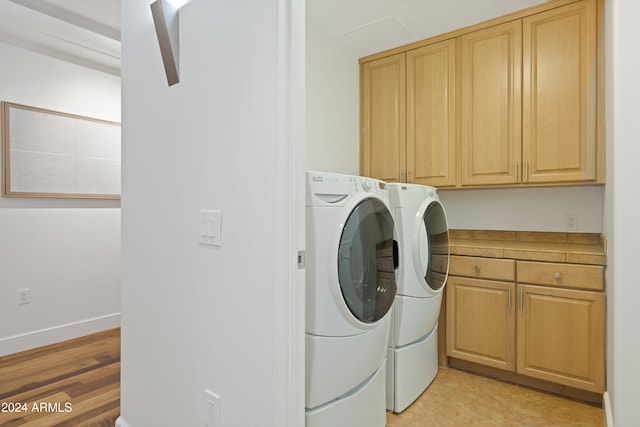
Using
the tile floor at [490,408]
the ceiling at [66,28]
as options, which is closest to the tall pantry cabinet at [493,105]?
the tile floor at [490,408]

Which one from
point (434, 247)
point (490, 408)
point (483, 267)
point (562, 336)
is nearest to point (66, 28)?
point (434, 247)

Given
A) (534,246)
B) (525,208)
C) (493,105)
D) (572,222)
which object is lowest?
(534,246)

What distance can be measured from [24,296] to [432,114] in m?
3.49

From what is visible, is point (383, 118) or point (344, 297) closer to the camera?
point (344, 297)

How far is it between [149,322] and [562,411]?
2.22 m

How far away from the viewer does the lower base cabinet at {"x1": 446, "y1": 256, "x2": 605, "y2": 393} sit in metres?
1.94

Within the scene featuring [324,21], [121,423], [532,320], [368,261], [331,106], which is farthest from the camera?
[331,106]

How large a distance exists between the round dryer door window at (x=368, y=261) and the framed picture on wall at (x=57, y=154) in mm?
2714

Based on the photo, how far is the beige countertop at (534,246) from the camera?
78.6 inches

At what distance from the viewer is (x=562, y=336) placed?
2021mm

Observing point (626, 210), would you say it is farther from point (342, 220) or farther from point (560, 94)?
point (560, 94)

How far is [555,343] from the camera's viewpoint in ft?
6.71

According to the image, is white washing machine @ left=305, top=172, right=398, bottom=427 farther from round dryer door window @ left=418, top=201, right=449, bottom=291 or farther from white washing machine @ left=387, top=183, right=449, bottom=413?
round dryer door window @ left=418, top=201, right=449, bottom=291

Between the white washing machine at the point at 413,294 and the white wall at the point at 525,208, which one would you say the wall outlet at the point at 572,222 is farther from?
the white washing machine at the point at 413,294
